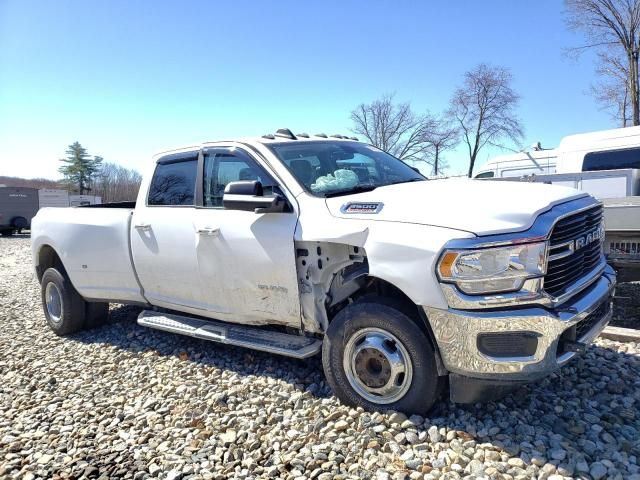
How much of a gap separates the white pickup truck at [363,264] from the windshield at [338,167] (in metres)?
0.02

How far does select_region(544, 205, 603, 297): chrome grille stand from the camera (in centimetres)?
278

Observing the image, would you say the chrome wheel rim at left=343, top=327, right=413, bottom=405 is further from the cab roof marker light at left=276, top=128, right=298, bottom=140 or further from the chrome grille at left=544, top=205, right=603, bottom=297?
the cab roof marker light at left=276, top=128, right=298, bottom=140

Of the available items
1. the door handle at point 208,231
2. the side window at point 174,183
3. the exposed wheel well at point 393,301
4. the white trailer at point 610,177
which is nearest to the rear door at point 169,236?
the side window at point 174,183

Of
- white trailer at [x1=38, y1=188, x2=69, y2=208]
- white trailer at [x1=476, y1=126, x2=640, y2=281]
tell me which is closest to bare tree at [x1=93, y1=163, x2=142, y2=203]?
white trailer at [x1=38, y1=188, x2=69, y2=208]

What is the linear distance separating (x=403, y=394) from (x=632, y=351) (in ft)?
7.75

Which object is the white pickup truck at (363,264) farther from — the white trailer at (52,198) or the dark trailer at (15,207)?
the white trailer at (52,198)

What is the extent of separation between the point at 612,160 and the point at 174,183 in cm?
870

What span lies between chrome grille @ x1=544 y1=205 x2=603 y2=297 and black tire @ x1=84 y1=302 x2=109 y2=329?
16.4 ft

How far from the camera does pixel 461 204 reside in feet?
9.49

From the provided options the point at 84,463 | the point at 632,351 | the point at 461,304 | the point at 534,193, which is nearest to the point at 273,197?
the point at 461,304

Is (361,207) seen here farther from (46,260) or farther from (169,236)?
(46,260)

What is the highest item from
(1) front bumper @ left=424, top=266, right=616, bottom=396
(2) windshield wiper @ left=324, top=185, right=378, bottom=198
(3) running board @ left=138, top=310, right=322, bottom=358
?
(2) windshield wiper @ left=324, top=185, right=378, bottom=198

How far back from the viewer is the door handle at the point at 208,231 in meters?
3.88

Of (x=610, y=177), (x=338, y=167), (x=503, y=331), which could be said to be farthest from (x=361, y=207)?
(x=610, y=177)
